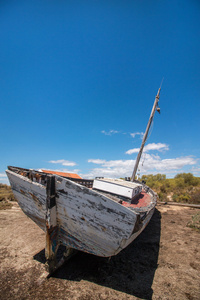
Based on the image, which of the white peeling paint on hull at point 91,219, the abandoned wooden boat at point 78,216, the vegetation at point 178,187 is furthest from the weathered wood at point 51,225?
the vegetation at point 178,187

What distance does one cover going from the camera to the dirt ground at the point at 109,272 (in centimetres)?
305

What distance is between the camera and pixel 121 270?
12.6 feet

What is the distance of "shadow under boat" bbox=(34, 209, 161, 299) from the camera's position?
10.7 feet

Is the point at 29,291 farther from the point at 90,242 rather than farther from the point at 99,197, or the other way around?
the point at 99,197

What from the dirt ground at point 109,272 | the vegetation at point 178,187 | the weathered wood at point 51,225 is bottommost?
the vegetation at point 178,187

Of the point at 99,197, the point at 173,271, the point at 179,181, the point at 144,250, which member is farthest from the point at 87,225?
the point at 179,181

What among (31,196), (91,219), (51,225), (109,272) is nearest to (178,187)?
(109,272)

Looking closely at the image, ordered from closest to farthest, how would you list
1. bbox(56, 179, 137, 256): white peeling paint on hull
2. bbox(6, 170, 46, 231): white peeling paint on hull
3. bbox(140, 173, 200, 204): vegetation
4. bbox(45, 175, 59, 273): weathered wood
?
bbox(56, 179, 137, 256): white peeling paint on hull
bbox(45, 175, 59, 273): weathered wood
bbox(6, 170, 46, 231): white peeling paint on hull
bbox(140, 173, 200, 204): vegetation

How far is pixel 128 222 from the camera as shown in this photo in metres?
2.66

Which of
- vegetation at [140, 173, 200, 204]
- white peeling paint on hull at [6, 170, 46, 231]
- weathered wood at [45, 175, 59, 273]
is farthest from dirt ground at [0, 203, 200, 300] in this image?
vegetation at [140, 173, 200, 204]

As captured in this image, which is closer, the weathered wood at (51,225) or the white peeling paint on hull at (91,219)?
the white peeling paint on hull at (91,219)

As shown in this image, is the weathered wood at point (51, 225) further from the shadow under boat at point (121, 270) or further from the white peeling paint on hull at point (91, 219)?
the shadow under boat at point (121, 270)

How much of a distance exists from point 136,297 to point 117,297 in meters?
0.43

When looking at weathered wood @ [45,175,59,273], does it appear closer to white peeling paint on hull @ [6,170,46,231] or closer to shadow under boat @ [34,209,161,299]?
white peeling paint on hull @ [6,170,46,231]
